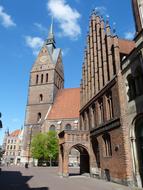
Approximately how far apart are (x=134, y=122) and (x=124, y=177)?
12.1 ft

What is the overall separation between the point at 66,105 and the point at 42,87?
8515mm

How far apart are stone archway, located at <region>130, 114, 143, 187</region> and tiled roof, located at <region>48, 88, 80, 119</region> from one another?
32649 millimetres

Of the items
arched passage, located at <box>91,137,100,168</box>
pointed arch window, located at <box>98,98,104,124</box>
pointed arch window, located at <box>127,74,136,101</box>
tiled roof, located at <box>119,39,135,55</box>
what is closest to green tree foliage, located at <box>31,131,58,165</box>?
arched passage, located at <box>91,137,100,168</box>

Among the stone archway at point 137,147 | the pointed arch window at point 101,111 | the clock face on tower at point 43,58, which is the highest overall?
the clock face on tower at point 43,58

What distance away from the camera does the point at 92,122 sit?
20516mm

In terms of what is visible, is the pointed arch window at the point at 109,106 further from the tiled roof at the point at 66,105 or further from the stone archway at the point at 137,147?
the tiled roof at the point at 66,105

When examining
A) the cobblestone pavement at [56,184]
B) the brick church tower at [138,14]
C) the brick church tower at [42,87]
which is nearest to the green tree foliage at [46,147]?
the brick church tower at [42,87]

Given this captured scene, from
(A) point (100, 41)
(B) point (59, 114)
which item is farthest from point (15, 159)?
(A) point (100, 41)

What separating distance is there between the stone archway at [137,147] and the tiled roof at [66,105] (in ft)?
107

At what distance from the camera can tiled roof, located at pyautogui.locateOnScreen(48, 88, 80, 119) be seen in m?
46.9

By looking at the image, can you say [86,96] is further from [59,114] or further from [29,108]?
[29,108]

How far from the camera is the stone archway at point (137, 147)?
12344 mm

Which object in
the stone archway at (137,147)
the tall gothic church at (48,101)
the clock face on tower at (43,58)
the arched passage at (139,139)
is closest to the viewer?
the stone archway at (137,147)

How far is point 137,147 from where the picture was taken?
42.5ft
